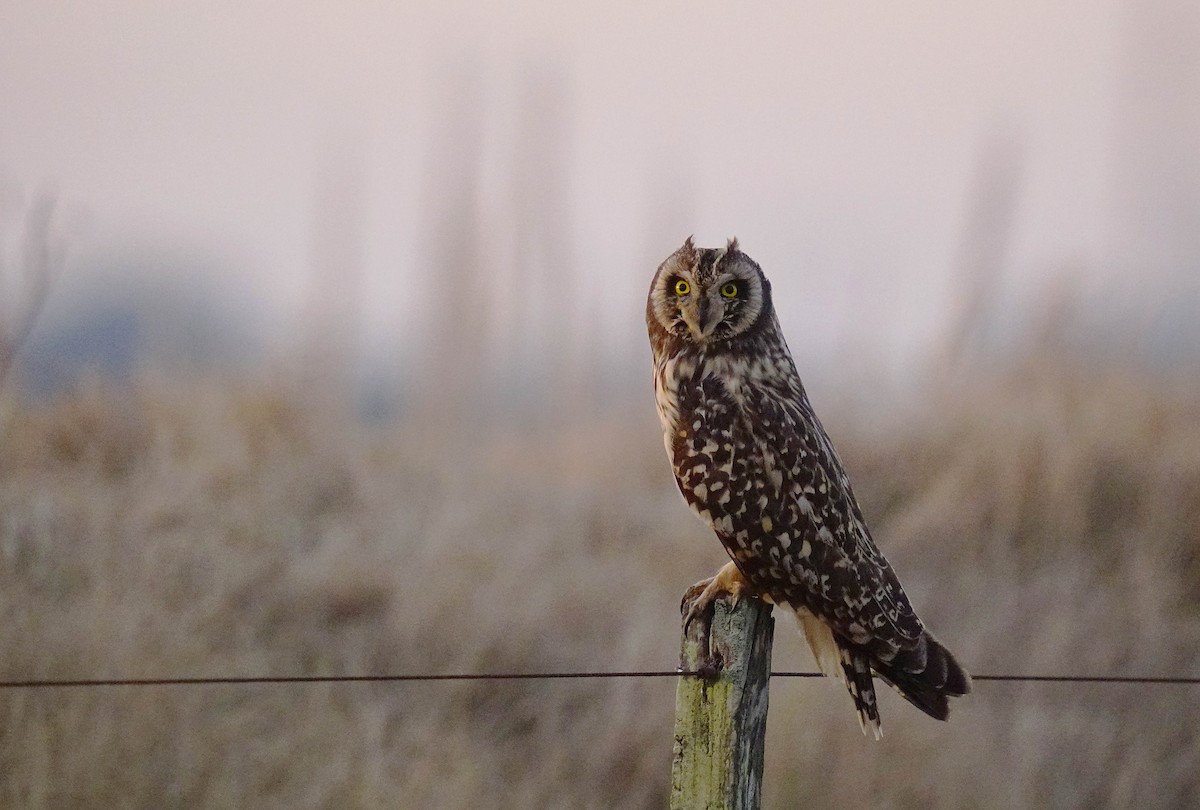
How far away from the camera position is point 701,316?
2.50m

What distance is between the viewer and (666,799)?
4.21 m

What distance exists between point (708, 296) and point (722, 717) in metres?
0.99

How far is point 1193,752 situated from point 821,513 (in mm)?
3100

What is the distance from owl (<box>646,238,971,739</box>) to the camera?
238 centimetres

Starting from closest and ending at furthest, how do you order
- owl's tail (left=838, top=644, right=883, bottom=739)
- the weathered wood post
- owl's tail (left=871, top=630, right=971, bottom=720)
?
the weathered wood post, owl's tail (left=871, top=630, right=971, bottom=720), owl's tail (left=838, top=644, right=883, bottom=739)

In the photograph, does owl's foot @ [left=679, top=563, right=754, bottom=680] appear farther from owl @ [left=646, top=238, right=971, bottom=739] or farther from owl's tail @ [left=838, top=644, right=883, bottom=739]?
owl's tail @ [left=838, top=644, right=883, bottom=739]

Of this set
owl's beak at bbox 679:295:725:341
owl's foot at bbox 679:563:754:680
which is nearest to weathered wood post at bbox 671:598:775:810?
owl's foot at bbox 679:563:754:680

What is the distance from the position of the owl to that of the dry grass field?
1.93 m

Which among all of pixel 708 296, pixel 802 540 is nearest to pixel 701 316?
pixel 708 296

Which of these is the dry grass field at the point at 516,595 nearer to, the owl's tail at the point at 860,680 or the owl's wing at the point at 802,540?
the owl's tail at the point at 860,680

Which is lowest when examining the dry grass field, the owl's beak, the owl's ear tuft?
the dry grass field

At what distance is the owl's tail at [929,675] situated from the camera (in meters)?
2.34

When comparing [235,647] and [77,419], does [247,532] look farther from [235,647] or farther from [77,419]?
[77,419]

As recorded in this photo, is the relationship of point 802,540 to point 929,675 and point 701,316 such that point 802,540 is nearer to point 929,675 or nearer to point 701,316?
point 929,675
